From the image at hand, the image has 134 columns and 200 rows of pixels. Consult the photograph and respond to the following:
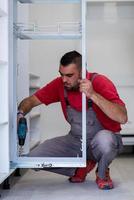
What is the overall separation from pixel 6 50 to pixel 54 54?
2.14m

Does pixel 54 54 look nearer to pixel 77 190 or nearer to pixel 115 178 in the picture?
pixel 115 178

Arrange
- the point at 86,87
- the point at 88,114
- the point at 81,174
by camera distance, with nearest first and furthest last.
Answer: the point at 86,87, the point at 88,114, the point at 81,174

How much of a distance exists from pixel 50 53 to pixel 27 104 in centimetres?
175

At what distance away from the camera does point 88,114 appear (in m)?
2.75

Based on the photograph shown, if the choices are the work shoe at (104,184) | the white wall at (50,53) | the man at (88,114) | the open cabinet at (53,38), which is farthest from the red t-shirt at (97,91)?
the white wall at (50,53)

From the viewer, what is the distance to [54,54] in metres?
4.48

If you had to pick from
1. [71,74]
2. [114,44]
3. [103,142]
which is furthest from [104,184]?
[114,44]

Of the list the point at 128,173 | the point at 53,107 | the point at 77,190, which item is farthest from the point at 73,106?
the point at 53,107

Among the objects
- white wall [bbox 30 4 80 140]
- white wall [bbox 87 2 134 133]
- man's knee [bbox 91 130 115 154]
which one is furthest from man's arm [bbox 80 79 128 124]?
white wall [bbox 30 4 80 140]

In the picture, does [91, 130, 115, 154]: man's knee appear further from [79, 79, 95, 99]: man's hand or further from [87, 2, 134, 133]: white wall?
[87, 2, 134, 133]: white wall

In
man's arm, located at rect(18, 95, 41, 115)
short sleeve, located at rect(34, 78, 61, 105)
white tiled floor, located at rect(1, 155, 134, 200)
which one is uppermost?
short sleeve, located at rect(34, 78, 61, 105)

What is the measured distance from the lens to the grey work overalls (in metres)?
2.61

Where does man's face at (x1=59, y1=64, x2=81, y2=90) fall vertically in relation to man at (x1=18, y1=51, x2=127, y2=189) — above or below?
above

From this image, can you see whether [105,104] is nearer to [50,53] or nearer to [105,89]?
[105,89]
